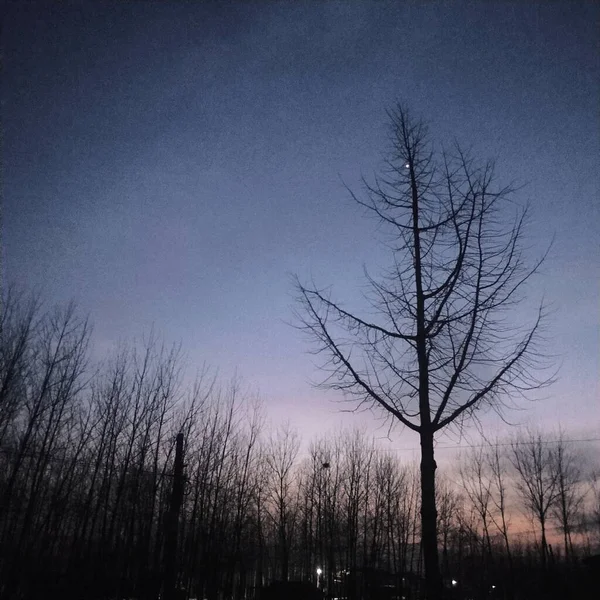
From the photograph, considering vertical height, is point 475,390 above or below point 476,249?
below

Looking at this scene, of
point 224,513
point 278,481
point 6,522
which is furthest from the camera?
point 278,481

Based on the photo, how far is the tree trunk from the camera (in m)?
6.16

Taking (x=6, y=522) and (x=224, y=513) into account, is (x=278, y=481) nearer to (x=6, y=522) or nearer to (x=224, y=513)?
(x=224, y=513)

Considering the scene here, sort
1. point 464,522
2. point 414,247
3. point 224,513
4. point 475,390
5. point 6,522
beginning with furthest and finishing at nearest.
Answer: point 464,522
point 224,513
point 6,522
point 414,247
point 475,390

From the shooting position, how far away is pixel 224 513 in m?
19.7

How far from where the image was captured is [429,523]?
647 cm

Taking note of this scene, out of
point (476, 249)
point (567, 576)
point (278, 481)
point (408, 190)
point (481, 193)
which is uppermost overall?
point (408, 190)

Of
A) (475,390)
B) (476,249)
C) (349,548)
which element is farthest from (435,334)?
(349,548)

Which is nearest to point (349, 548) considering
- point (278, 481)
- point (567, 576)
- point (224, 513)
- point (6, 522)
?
point (278, 481)

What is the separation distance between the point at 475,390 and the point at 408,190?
394 cm

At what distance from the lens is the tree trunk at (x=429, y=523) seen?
6.16 meters

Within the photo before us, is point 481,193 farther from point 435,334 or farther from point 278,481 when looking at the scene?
point 278,481

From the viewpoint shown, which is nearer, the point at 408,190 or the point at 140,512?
the point at 408,190

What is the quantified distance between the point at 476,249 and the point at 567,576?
38.2m
